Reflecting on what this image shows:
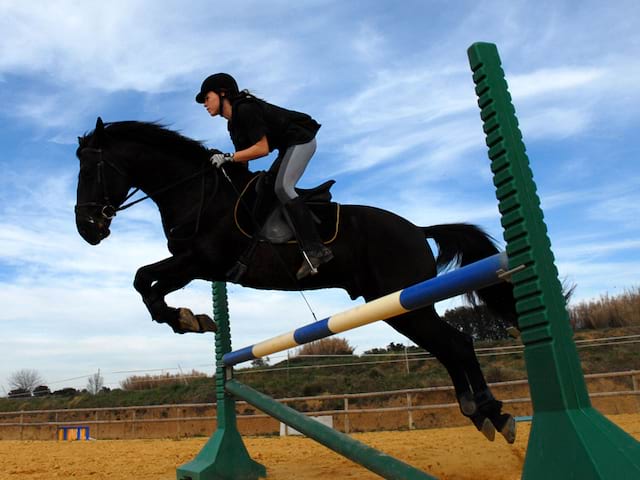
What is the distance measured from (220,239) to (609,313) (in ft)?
58.0

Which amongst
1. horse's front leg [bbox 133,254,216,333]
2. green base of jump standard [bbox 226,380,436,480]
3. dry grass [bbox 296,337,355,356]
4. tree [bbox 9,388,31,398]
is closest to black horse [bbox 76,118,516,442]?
horse's front leg [bbox 133,254,216,333]

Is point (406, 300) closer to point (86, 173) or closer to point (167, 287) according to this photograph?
point (167, 287)

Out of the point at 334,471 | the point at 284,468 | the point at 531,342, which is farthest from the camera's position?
the point at 284,468

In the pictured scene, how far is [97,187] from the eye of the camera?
3271 millimetres

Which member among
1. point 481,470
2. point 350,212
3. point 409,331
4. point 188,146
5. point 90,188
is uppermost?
point 188,146

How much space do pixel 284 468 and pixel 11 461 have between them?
335cm

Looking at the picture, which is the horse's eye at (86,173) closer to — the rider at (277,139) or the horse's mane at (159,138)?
the horse's mane at (159,138)

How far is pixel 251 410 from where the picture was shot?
53.6ft

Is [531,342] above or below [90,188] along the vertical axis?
below

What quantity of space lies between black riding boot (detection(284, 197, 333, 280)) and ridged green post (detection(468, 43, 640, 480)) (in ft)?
5.58

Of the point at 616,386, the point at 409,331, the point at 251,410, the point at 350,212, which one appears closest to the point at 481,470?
the point at 409,331

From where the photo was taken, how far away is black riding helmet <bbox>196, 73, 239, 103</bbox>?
10.8 ft

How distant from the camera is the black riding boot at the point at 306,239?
9.80 ft

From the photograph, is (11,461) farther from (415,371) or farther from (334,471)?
(415,371)
